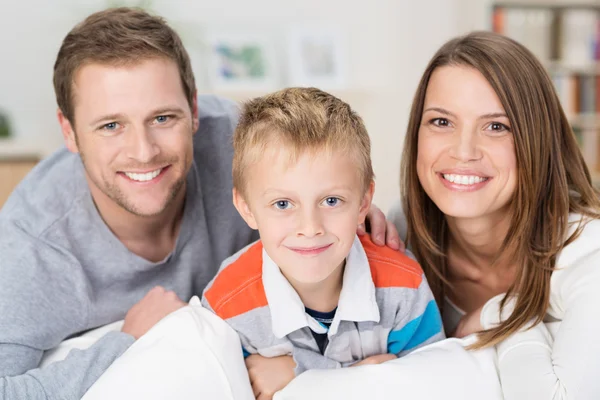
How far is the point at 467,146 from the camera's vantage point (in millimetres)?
1583

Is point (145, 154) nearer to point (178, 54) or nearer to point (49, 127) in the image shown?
point (178, 54)

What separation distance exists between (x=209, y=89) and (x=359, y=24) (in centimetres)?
124

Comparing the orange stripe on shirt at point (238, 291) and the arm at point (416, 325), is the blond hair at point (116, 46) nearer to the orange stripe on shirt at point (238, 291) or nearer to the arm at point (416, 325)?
the orange stripe on shirt at point (238, 291)

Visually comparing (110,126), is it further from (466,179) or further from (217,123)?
(466,179)

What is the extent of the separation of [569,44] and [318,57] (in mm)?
1826

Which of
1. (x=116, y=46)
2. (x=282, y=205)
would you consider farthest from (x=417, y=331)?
(x=116, y=46)

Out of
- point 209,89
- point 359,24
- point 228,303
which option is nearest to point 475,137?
point 228,303

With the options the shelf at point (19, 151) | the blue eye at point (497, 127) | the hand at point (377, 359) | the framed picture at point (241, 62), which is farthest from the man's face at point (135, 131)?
the framed picture at point (241, 62)

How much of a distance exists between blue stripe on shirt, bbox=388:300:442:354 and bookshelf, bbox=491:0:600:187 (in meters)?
3.49

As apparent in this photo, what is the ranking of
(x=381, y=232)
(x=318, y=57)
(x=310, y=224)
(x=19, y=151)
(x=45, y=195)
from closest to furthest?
1. (x=310, y=224)
2. (x=381, y=232)
3. (x=45, y=195)
4. (x=19, y=151)
5. (x=318, y=57)

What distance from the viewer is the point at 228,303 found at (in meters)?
1.50

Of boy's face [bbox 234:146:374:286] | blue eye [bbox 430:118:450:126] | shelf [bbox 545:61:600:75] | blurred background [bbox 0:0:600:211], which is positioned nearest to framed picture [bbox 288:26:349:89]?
blurred background [bbox 0:0:600:211]

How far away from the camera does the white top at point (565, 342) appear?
4.35 feet

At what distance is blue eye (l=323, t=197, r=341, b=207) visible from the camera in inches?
54.6
